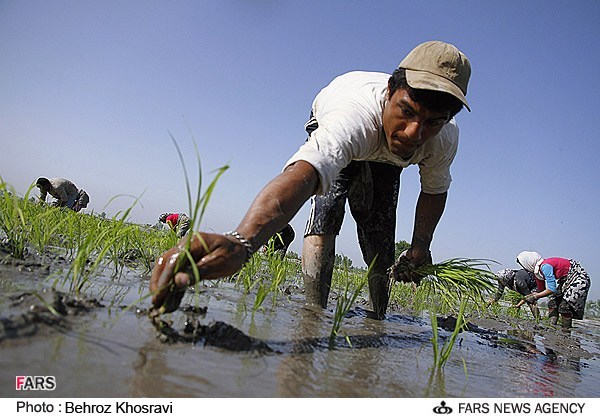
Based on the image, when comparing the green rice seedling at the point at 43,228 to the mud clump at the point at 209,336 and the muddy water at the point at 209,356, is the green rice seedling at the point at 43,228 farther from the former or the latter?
the mud clump at the point at 209,336

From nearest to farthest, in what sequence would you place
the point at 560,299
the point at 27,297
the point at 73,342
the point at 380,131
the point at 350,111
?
the point at 73,342
the point at 27,297
the point at 350,111
the point at 380,131
the point at 560,299

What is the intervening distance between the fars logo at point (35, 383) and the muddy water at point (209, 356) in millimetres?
12

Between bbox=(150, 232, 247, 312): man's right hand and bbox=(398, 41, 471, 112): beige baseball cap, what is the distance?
1.21 m

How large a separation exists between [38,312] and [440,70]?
74.0 inches

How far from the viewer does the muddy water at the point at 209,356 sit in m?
1.02

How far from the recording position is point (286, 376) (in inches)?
48.6

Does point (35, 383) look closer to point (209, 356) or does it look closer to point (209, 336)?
point (209, 356)

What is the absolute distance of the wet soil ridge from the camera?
114cm

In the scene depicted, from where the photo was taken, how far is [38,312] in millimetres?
1267

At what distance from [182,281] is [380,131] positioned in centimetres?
135

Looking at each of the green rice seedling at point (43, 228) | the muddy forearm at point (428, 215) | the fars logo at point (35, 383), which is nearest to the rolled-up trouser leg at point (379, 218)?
the muddy forearm at point (428, 215)

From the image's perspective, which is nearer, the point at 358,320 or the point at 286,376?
the point at 286,376
